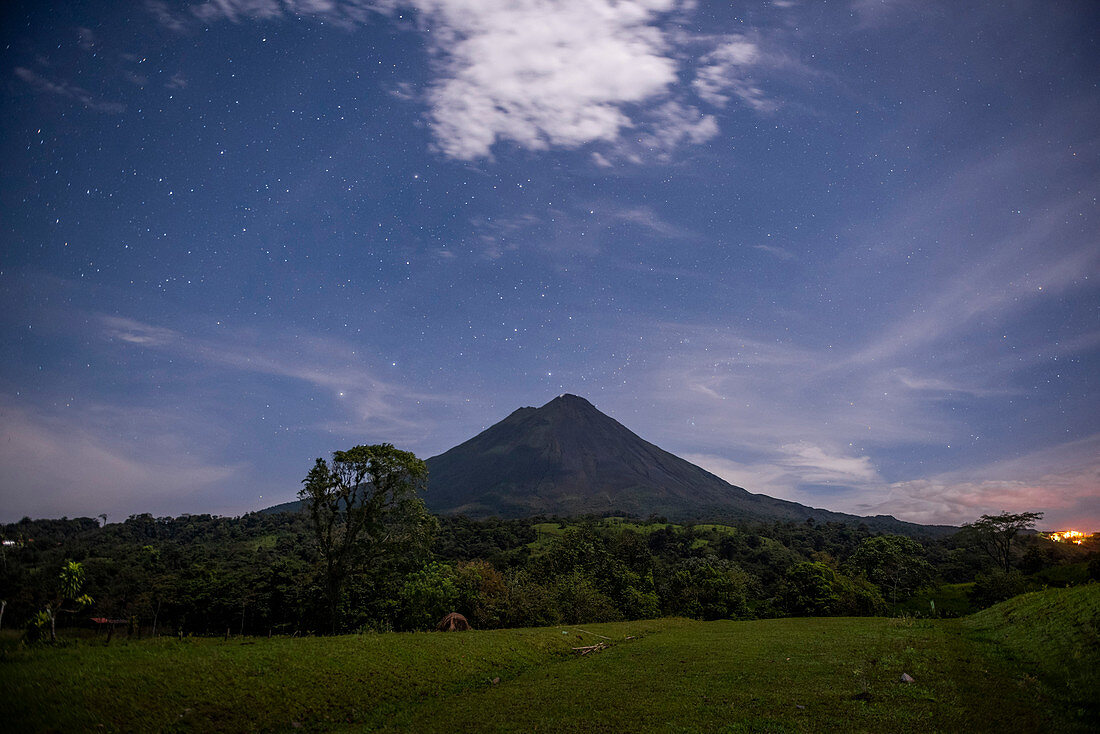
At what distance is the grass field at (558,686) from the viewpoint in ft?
43.3

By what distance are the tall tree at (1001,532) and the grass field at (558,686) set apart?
9652cm

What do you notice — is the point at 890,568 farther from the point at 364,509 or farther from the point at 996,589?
the point at 364,509

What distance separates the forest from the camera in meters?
44.4

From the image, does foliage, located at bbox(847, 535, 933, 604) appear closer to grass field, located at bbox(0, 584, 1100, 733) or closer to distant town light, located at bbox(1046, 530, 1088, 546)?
distant town light, located at bbox(1046, 530, 1088, 546)

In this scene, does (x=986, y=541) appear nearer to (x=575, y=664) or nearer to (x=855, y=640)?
(x=855, y=640)

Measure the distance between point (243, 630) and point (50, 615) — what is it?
199 feet

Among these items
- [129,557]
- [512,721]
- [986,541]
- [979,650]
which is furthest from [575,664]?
[986,541]

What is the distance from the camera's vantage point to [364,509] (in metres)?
39.7

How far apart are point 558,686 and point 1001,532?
397 feet

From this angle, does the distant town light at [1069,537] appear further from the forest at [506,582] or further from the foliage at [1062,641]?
the foliage at [1062,641]

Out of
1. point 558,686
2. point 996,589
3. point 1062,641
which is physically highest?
point 1062,641

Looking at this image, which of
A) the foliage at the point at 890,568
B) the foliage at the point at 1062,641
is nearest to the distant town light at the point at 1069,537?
the foliage at the point at 890,568

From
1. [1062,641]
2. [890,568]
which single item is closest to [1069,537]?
[890,568]

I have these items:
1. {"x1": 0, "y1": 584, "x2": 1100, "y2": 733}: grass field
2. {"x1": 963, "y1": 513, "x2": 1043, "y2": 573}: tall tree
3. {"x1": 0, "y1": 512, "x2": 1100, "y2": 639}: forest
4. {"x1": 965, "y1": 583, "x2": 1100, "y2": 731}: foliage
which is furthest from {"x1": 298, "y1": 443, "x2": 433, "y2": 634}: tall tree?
→ {"x1": 963, "y1": 513, "x2": 1043, "y2": 573}: tall tree
